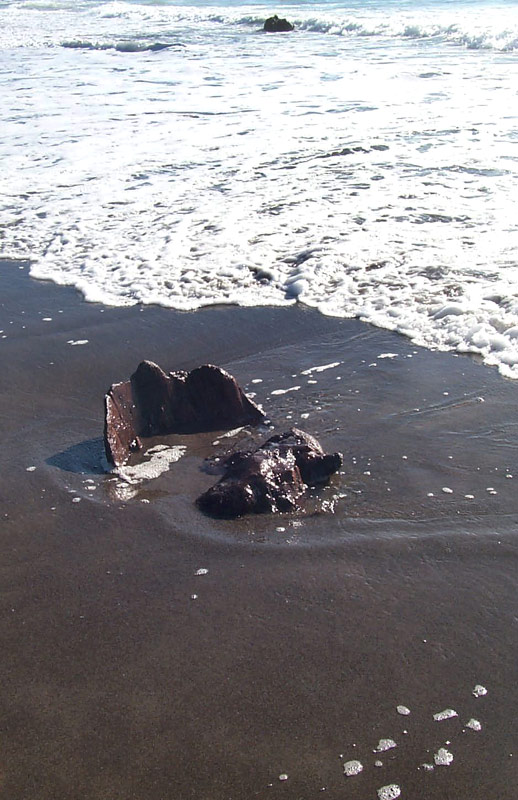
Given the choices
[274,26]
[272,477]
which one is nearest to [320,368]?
[272,477]

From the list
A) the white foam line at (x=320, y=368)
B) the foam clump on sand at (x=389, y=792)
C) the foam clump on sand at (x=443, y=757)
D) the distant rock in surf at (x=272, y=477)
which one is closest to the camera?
the foam clump on sand at (x=389, y=792)

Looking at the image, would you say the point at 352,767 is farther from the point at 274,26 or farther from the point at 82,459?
the point at 274,26

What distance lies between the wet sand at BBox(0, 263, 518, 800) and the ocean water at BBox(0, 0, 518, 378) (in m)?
1.37

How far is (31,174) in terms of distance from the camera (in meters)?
10.7

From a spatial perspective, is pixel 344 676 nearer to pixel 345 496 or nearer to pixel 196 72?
pixel 345 496

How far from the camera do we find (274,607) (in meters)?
3.31

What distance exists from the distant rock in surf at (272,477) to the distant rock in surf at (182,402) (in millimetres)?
575

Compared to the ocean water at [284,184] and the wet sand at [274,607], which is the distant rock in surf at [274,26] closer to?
the ocean water at [284,184]

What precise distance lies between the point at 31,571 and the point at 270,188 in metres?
6.81

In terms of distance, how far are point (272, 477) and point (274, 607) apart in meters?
0.76

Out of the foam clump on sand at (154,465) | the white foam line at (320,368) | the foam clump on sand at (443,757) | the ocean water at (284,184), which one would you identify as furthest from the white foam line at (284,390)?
the foam clump on sand at (443,757)

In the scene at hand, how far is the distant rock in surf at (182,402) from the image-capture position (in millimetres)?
4617

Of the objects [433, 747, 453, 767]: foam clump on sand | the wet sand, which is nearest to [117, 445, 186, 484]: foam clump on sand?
the wet sand

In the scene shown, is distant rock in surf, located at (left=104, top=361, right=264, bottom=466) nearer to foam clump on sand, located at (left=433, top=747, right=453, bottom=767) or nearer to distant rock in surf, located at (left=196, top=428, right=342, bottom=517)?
distant rock in surf, located at (left=196, top=428, right=342, bottom=517)
